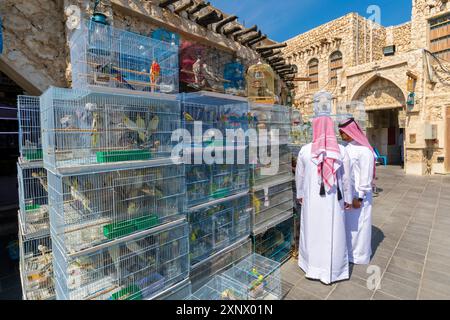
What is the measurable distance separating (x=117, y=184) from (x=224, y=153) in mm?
1301

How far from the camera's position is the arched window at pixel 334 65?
48.1ft

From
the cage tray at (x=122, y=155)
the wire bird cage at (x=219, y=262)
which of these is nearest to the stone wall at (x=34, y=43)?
the cage tray at (x=122, y=155)

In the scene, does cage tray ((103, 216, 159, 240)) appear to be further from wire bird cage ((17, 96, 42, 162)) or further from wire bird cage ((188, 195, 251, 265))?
wire bird cage ((17, 96, 42, 162))

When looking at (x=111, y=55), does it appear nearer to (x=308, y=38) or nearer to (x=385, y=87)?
(x=385, y=87)

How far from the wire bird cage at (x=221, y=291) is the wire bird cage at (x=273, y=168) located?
1195 mm

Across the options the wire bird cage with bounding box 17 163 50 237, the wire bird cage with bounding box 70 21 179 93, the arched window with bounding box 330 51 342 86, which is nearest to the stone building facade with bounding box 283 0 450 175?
the arched window with bounding box 330 51 342 86

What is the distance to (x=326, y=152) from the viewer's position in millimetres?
2623

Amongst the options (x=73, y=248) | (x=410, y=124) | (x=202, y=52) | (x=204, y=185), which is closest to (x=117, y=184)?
(x=73, y=248)

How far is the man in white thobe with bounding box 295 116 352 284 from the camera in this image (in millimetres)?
2641

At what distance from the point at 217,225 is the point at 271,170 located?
118 cm

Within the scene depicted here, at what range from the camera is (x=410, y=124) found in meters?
10.0

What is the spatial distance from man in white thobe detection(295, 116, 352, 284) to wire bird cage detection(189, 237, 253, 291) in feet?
2.68

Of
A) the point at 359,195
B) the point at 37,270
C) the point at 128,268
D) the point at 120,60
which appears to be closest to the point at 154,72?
the point at 120,60

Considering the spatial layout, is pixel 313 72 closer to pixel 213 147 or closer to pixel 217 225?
pixel 213 147
